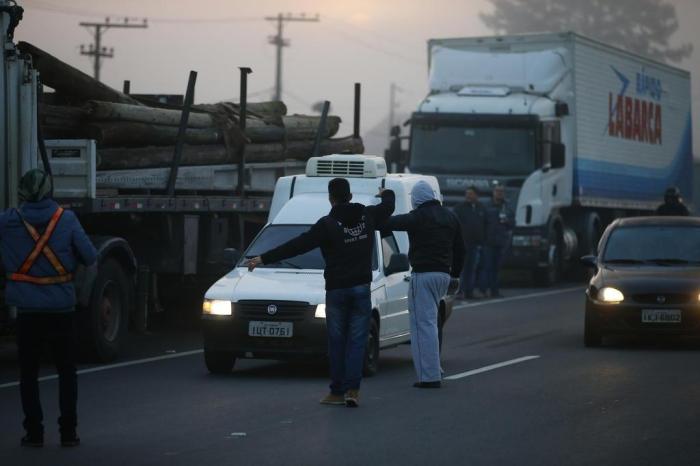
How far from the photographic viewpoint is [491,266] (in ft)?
92.4

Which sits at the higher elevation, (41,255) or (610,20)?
(610,20)

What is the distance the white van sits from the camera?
14.4 meters

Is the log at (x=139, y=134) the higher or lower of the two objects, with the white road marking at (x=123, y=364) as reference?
higher

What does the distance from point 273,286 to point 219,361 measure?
85 centimetres

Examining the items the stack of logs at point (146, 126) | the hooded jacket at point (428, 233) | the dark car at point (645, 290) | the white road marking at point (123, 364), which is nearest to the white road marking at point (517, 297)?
the stack of logs at point (146, 126)

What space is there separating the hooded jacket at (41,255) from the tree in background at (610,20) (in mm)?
100830

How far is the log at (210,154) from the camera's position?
59.6 feet

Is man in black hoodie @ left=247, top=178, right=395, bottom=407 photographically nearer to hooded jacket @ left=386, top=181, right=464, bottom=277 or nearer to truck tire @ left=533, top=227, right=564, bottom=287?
hooded jacket @ left=386, top=181, right=464, bottom=277

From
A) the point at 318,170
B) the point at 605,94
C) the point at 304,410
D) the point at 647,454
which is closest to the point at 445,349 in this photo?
the point at 318,170

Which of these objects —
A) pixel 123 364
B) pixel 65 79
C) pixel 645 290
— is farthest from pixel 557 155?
pixel 123 364

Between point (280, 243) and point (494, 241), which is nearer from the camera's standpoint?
point (280, 243)

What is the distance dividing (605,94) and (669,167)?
6467 millimetres

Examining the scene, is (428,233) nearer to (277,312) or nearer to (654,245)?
(277,312)

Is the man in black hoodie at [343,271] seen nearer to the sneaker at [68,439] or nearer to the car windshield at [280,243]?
the car windshield at [280,243]
